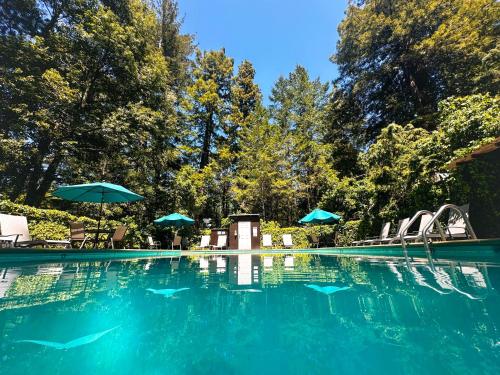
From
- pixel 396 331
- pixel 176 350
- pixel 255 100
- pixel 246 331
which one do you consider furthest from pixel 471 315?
pixel 255 100

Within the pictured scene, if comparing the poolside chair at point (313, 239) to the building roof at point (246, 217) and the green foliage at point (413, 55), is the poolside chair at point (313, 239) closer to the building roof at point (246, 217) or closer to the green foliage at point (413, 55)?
the building roof at point (246, 217)

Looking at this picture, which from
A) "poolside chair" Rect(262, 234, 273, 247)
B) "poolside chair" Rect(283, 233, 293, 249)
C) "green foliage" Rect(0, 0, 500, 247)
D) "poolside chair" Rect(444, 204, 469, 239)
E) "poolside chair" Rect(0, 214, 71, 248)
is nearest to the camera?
"poolside chair" Rect(0, 214, 71, 248)

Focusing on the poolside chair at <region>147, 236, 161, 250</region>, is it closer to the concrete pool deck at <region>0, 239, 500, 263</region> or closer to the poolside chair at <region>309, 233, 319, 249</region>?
the concrete pool deck at <region>0, 239, 500, 263</region>

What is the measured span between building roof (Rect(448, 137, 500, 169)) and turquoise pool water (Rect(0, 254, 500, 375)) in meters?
5.18

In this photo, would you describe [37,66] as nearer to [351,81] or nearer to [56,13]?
[56,13]

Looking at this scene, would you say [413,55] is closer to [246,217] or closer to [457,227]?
[457,227]

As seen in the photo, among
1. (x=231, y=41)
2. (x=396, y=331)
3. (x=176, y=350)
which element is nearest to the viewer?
(x=176, y=350)

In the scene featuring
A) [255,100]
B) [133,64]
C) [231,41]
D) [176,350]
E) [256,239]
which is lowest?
[176,350]

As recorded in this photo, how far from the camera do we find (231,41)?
79.0 ft

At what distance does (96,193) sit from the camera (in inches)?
376

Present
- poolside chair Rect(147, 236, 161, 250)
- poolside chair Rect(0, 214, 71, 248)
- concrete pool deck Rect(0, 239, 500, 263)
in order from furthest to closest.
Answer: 1. poolside chair Rect(147, 236, 161, 250)
2. poolside chair Rect(0, 214, 71, 248)
3. concrete pool deck Rect(0, 239, 500, 263)

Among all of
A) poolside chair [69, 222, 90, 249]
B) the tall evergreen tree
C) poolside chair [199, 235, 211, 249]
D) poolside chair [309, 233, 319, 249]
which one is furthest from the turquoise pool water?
the tall evergreen tree

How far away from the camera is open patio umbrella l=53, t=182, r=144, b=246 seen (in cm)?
860

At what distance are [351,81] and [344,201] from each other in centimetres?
1074
